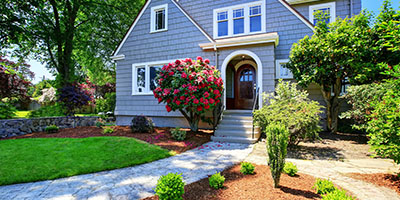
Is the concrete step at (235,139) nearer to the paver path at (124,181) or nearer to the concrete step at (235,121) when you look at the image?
the concrete step at (235,121)

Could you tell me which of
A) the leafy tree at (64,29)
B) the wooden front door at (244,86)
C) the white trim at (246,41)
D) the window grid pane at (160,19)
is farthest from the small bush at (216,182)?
the leafy tree at (64,29)

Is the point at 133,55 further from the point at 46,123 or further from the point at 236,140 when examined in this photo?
the point at 236,140

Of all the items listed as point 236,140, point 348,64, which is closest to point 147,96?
point 236,140

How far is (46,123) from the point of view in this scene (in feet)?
30.6

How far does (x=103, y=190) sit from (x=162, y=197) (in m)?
1.36

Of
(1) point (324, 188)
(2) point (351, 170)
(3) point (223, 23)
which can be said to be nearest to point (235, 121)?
(2) point (351, 170)

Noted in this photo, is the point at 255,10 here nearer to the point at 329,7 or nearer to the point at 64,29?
the point at 329,7

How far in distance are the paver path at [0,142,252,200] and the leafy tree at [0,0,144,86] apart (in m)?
10.1

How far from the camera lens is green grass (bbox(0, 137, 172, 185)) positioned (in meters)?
Answer: 3.99

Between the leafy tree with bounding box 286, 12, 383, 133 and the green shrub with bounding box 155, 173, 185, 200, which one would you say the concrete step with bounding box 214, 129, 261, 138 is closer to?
the leafy tree with bounding box 286, 12, 383, 133

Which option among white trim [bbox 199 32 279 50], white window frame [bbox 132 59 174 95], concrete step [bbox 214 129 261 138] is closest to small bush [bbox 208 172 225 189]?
concrete step [bbox 214 129 261 138]

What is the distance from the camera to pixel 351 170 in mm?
4035

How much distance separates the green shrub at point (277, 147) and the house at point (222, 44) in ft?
14.7

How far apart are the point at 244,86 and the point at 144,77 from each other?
5443 millimetres
